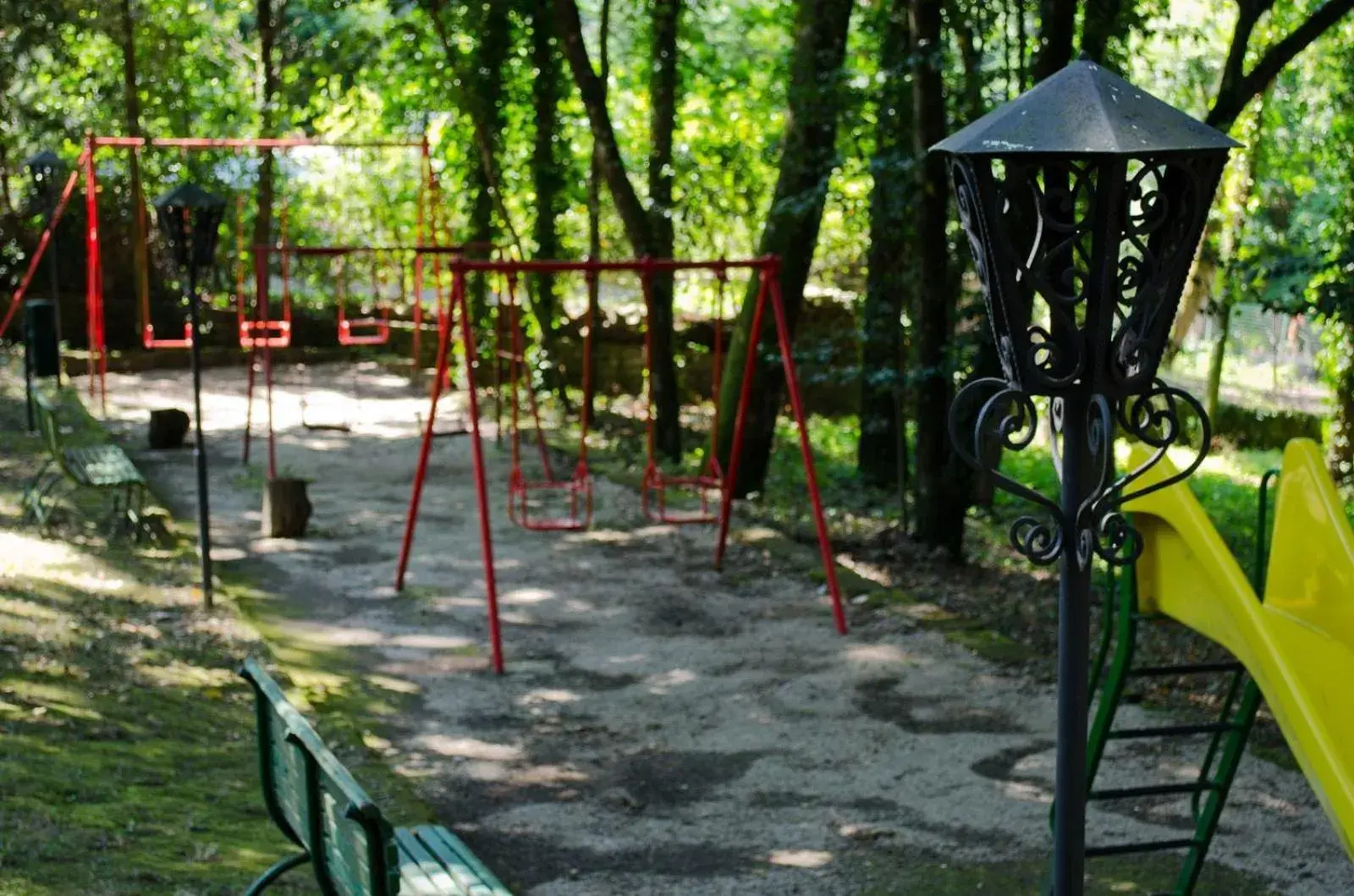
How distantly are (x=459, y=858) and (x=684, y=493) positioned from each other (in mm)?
7663

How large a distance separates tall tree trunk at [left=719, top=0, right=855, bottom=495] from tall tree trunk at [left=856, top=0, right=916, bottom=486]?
0.34 metres

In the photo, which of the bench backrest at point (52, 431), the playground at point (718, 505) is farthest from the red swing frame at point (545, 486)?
the bench backrest at point (52, 431)

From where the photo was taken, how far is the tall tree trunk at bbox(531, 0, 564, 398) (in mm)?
15188

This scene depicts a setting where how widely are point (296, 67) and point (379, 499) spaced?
8.43 meters

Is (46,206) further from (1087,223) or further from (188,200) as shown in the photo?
(1087,223)

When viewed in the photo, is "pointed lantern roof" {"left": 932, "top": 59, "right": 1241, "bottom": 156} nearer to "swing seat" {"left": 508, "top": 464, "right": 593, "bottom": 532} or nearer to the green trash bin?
"swing seat" {"left": 508, "top": 464, "right": 593, "bottom": 532}

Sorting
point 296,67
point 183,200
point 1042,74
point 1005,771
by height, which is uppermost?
point 296,67

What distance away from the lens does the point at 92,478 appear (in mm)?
9586

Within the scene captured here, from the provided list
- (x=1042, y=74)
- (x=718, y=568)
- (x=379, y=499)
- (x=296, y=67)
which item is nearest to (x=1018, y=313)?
(x=1042, y=74)

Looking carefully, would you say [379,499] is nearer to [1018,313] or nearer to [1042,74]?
[1042,74]

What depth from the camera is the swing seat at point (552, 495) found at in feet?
30.7

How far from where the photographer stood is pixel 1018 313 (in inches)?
104

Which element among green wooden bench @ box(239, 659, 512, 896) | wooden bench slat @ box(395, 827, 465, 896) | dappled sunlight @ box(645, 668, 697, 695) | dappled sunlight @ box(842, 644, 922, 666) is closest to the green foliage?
dappled sunlight @ box(842, 644, 922, 666)

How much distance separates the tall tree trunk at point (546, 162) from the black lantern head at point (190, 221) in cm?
607
